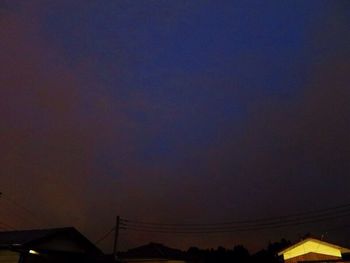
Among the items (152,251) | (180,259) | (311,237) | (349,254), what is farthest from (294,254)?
(152,251)

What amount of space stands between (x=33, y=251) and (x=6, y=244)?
4.93 feet

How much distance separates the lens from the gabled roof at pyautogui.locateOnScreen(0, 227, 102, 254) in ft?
62.8

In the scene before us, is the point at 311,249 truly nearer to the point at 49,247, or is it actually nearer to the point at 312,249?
the point at 312,249

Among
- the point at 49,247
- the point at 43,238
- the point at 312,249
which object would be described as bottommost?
the point at 49,247

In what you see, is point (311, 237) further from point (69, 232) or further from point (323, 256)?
point (69, 232)

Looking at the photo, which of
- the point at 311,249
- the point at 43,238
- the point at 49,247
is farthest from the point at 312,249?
the point at 43,238

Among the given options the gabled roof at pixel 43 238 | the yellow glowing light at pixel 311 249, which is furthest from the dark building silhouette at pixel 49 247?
the yellow glowing light at pixel 311 249

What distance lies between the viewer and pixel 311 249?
33.2 metres

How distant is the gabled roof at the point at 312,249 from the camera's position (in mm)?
32500

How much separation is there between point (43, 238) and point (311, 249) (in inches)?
994

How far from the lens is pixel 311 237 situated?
3328cm

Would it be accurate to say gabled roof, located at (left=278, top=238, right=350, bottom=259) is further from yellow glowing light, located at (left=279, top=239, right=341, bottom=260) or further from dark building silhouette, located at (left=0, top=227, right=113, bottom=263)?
dark building silhouette, located at (left=0, top=227, right=113, bottom=263)

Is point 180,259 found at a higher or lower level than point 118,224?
lower

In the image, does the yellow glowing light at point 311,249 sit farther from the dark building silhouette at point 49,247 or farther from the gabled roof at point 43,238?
the gabled roof at point 43,238
